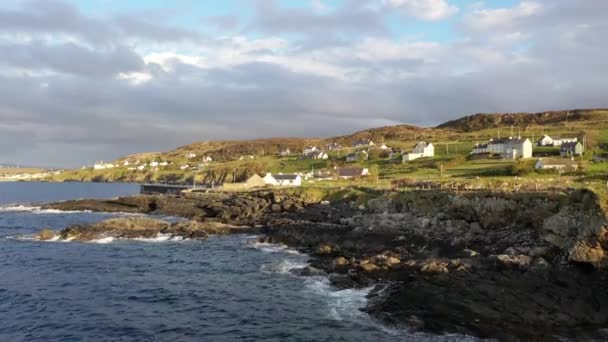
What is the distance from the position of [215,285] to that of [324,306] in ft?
30.9

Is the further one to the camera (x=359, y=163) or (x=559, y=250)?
(x=359, y=163)

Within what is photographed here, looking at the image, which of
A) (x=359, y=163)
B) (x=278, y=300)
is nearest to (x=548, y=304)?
(x=278, y=300)

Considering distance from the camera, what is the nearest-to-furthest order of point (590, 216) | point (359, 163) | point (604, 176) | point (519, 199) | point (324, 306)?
1. point (324, 306)
2. point (590, 216)
3. point (519, 199)
4. point (604, 176)
5. point (359, 163)

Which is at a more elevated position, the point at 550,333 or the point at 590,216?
the point at 590,216

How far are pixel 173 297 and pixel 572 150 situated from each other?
93.2 metres

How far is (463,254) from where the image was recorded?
34281 mm

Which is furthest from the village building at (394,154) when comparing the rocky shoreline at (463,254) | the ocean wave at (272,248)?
the ocean wave at (272,248)

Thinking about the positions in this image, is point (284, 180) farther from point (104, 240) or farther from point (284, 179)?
point (104, 240)

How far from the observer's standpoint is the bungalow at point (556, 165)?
7338 centimetres

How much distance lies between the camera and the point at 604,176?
184ft

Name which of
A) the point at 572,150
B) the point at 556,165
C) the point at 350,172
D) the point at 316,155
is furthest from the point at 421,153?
the point at 556,165

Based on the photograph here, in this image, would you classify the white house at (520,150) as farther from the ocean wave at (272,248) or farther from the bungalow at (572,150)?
the ocean wave at (272,248)

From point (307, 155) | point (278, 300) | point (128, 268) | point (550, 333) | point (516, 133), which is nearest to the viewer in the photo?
point (550, 333)

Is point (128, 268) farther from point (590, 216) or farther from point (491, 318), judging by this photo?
point (590, 216)
